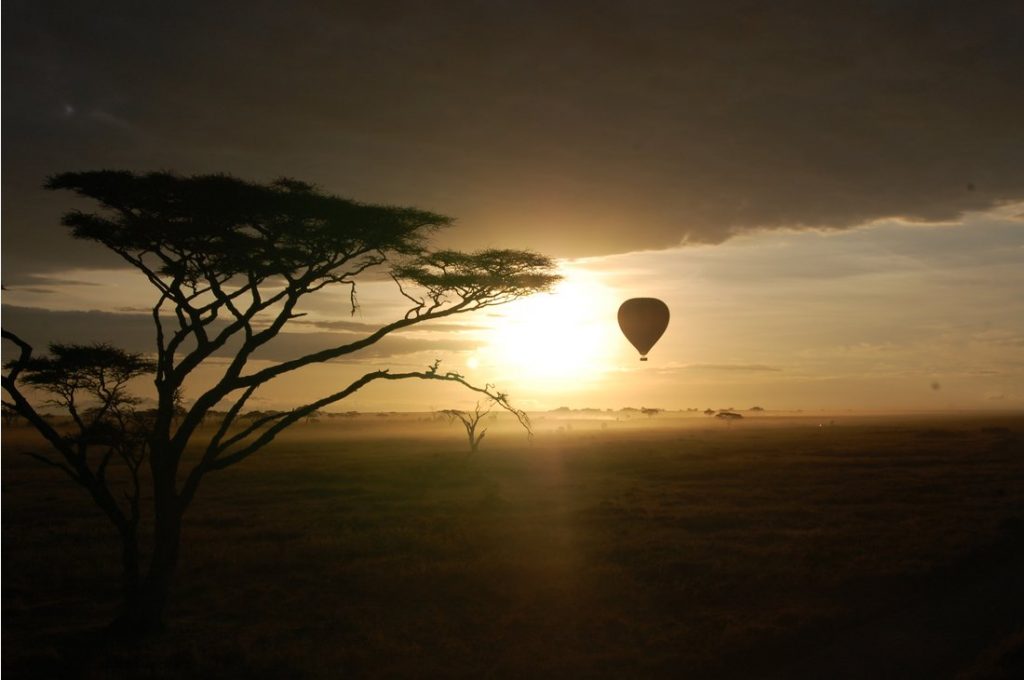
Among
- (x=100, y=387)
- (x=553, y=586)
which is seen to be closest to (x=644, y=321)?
(x=553, y=586)

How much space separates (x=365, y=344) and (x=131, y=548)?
5.39 metres

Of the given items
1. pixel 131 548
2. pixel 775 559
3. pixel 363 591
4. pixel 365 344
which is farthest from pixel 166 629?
pixel 775 559

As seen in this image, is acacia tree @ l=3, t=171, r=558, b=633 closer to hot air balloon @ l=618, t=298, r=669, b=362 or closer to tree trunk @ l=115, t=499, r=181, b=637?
tree trunk @ l=115, t=499, r=181, b=637

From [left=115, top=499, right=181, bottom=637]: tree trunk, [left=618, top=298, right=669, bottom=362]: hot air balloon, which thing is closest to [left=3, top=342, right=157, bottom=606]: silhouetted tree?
[left=115, top=499, right=181, bottom=637]: tree trunk

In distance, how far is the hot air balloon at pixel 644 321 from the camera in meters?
37.5

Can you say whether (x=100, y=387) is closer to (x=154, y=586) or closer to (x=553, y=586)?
(x=154, y=586)

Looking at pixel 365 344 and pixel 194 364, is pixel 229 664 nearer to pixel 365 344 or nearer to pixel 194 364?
pixel 194 364

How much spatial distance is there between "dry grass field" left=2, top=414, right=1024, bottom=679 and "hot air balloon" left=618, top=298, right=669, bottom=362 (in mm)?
7111

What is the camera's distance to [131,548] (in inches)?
551

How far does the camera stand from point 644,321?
37562mm

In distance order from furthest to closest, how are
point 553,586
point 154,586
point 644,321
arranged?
point 644,321, point 553,586, point 154,586

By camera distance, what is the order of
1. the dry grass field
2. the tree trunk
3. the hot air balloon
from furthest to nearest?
the hot air balloon → the tree trunk → the dry grass field

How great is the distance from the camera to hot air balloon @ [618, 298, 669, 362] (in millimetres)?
37531

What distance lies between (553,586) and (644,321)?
21.3 meters
